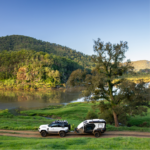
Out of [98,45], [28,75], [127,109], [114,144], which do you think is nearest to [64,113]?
[127,109]

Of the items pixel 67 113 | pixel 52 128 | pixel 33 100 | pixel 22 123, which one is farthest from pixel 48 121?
pixel 33 100

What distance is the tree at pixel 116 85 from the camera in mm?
20156

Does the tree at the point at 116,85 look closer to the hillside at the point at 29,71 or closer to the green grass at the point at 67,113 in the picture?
the green grass at the point at 67,113

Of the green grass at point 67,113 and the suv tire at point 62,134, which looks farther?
the green grass at point 67,113

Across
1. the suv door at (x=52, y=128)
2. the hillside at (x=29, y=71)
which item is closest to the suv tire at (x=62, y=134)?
the suv door at (x=52, y=128)

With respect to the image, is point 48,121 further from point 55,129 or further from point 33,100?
point 33,100

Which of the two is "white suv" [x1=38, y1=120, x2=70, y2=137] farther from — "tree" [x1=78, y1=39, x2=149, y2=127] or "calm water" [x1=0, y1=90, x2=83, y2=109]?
"calm water" [x1=0, y1=90, x2=83, y2=109]

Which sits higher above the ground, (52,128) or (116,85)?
(116,85)

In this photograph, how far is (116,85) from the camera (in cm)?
2197

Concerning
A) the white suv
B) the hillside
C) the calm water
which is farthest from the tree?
the hillside

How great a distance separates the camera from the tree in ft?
66.1

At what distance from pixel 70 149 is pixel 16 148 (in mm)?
4012

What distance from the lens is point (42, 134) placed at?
14938mm

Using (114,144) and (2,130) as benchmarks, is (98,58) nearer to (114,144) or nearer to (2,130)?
(114,144)
